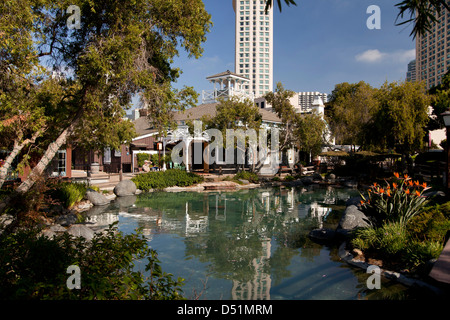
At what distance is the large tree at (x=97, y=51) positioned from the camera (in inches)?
364

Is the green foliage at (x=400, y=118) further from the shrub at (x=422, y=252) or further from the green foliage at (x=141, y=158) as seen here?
the green foliage at (x=141, y=158)

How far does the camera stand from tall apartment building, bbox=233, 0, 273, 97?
456 feet

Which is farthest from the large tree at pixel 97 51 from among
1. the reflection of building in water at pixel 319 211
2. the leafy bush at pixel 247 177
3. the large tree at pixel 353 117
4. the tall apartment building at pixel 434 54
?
the tall apartment building at pixel 434 54

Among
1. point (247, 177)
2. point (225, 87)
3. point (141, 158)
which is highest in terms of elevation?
point (225, 87)

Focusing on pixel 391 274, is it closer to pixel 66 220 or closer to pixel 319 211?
pixel 319 211

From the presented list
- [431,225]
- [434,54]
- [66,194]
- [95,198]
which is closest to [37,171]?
[66,194]

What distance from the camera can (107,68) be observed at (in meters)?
9.46

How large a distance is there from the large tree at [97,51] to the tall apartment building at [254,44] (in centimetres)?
12998

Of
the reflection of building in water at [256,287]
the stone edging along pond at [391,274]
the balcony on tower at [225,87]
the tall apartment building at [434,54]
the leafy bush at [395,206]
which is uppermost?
the tall apartment building at [434,54]

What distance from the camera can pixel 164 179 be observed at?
2242 centimetres

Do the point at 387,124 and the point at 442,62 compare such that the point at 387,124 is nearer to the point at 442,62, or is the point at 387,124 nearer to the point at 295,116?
the point at 295,116

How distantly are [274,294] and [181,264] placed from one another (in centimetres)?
265

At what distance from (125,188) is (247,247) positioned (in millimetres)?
12563

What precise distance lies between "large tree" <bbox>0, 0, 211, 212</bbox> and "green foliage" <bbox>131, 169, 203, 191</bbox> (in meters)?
8.49
